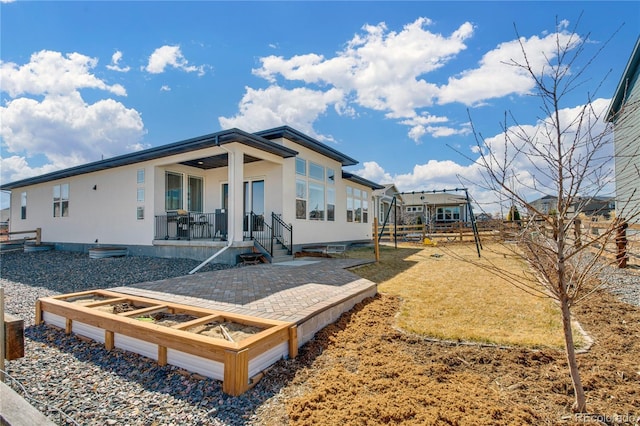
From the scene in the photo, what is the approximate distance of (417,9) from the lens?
7762 millimetres

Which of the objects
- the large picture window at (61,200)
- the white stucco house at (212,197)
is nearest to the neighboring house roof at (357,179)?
the white stucco house at (212,197)

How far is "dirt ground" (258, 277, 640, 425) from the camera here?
7.67 feet

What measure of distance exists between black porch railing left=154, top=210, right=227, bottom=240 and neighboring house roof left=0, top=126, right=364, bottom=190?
201cm

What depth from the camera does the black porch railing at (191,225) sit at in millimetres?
11461

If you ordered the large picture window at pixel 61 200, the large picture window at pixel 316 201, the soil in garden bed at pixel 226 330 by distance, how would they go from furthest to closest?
1. the large picture window at pixel 61 200
2. the large picture window at pixel 316 201
3. the soil in garden bed at pixel 226 330

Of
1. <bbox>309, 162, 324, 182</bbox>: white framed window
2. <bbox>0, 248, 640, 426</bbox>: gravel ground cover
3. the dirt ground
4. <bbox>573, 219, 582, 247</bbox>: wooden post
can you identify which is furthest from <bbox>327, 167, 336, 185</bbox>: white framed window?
<bbox>573, 219, 582, 247</bbox>: wooden post

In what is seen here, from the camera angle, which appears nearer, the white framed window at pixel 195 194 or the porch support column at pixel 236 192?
the porch support column at pixel 236 192

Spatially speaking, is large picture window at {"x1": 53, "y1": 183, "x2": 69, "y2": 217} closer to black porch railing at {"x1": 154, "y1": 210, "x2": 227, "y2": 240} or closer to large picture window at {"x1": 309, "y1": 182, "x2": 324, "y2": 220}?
black porch railing at {"x1": 154, "y1": 210, "x2": 227, "y2": 240}

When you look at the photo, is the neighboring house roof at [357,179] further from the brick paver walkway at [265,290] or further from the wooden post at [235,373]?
the wooden post at [235,373]

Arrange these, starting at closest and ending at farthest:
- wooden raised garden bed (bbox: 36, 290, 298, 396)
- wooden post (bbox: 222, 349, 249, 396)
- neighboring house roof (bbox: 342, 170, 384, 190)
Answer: wooden post (bbox: 222, 349, 249, 396)
wooden raised garden bed (bbox: 36, 290, 298, 396)
neighboring house roof (bbox: 342, 170, 384, 190)

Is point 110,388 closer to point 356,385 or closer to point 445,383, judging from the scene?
point 356,385

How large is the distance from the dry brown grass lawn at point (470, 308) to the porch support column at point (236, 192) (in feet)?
12.6

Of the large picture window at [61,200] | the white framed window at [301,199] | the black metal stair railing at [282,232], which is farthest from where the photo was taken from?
the large picture window at [61,200]

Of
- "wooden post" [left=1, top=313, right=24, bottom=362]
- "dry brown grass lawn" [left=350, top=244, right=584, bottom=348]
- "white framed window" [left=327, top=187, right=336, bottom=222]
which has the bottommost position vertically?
"dry brown grass lawn" [left=350, top=244, right=584, bottom=348]
